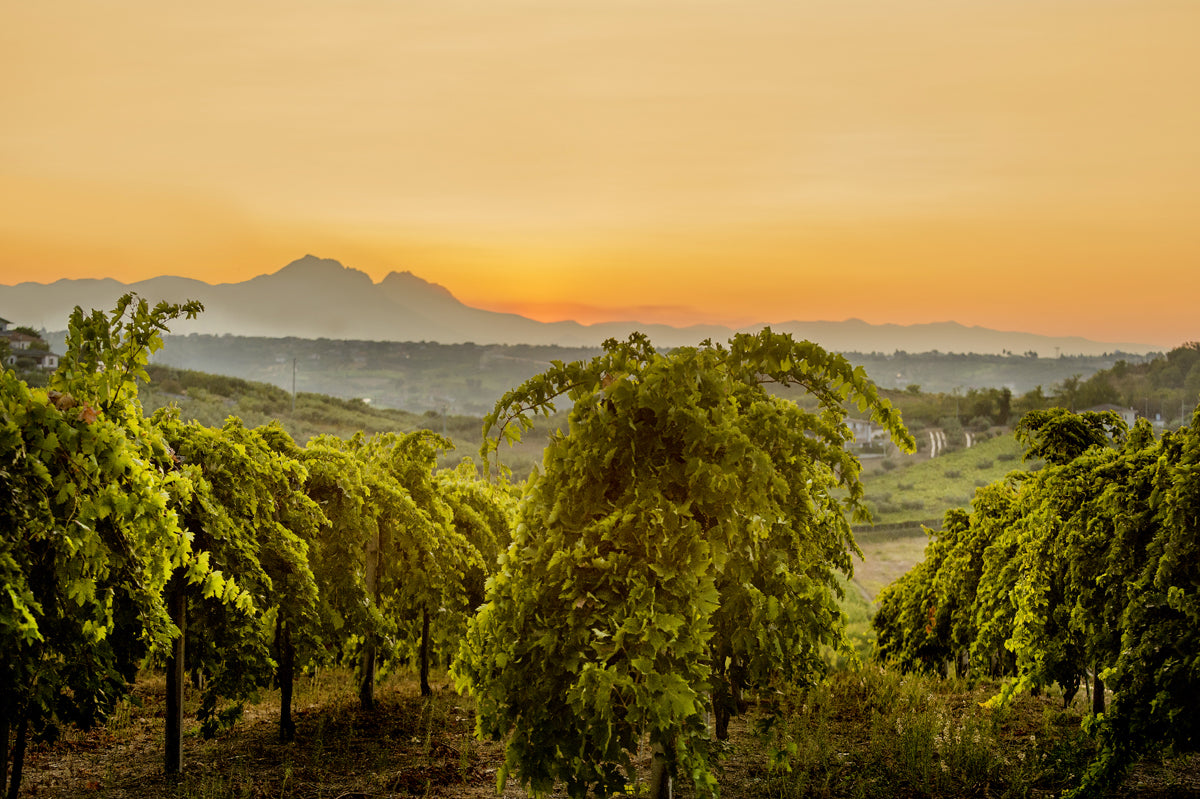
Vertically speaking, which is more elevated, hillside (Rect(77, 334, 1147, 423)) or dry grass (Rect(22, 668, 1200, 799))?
hillside (Rect(77, 334, 1147, 423))

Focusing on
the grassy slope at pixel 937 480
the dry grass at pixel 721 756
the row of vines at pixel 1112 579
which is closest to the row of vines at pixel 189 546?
the dry grass at pixel 721 756

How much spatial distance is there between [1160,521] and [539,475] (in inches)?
231

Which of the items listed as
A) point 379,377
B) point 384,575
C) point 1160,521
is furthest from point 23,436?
point 379,377

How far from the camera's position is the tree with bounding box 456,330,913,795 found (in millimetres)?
5602

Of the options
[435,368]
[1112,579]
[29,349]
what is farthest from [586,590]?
[435,368]

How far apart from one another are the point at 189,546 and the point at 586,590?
3.08 meters

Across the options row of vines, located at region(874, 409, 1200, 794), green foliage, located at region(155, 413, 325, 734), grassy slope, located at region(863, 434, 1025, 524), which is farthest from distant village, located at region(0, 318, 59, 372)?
row of vines, located at region(874, 409, 1200, 794)

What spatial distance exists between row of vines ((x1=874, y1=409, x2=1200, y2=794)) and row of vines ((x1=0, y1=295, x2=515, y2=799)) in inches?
299

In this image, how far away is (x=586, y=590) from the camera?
19.1 feet

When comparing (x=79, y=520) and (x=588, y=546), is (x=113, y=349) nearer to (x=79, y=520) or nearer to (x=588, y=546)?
(x=79, y=520)

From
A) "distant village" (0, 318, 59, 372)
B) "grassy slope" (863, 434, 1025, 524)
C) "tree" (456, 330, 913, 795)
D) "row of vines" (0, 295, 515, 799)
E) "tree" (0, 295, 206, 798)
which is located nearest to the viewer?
"tree" (0, 295, 206, 798)

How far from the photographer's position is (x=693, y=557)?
5715mm

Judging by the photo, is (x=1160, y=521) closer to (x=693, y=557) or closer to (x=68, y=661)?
(x=693, y=557)

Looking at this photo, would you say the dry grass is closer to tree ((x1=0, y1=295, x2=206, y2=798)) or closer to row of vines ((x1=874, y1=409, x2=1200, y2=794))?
row of vines ((x1=874, y1=409, x2=1200, y2=794))
